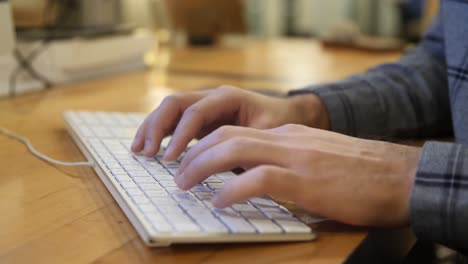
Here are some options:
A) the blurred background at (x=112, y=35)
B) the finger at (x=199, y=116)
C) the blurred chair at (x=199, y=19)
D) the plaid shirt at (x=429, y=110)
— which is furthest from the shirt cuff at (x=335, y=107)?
the blurred chair at (x=199, y=19)

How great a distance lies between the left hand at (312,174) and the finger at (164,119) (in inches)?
4.8

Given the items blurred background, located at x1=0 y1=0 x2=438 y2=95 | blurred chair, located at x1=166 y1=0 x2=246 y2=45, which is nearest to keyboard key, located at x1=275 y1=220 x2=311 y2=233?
blurred background, located at x1=0 y1=0 x2=438 y2=95

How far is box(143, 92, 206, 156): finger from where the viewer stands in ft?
2.19

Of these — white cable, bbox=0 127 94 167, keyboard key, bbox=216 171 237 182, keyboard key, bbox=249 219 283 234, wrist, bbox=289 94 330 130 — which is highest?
wrist, bbox=289 94 330 130

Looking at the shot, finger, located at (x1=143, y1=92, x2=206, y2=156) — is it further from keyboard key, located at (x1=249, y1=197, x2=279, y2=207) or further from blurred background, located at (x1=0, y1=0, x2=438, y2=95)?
blurred background, located at (x1=0, y1=0, x2=438, y2=95)

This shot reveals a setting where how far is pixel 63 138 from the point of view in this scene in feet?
2.68

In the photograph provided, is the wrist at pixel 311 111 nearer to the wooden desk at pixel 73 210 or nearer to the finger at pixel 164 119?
the finger at pixel 164 119

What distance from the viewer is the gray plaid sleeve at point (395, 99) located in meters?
0.80

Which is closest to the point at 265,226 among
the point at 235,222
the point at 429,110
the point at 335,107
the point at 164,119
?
the point at 235,222

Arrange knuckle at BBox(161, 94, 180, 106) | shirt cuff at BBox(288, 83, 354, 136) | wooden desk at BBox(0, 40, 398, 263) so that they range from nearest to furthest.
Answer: wooden desk at BBox(0, 40, 398, 263), knuckle at BBox(161, 94, 180, 106), shirt cuff at BBox(288, 83, 354, 136)

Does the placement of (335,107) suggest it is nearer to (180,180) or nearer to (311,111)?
(311,111)

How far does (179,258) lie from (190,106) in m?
0.25

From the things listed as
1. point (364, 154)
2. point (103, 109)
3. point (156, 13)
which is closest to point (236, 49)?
point (156, 13)

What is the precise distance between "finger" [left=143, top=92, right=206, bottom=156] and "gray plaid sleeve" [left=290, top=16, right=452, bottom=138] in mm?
198
